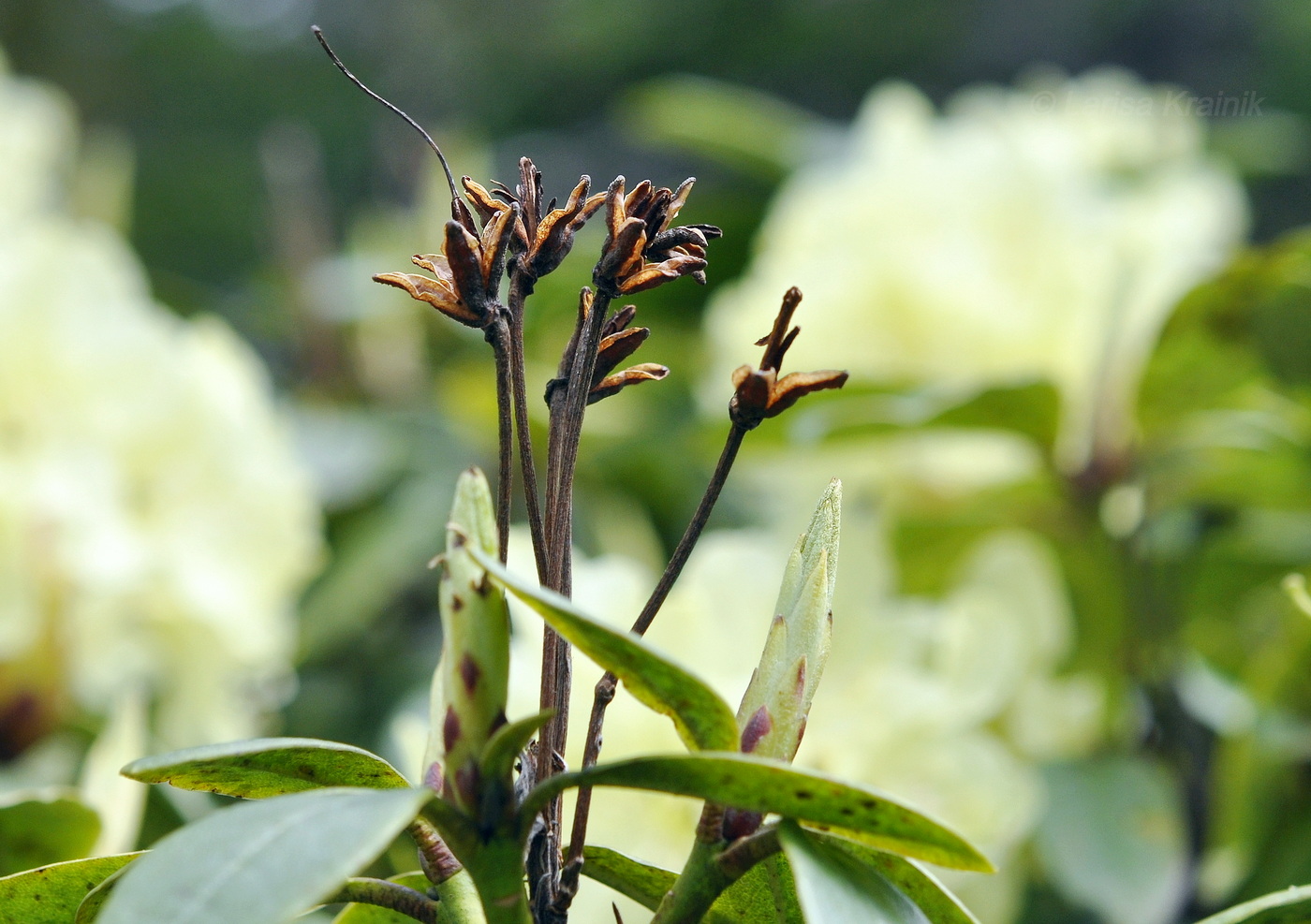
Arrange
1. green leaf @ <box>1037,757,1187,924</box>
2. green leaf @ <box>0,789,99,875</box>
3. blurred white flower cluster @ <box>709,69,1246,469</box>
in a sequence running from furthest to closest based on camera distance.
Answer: blurred white flower cluster @ <box>709,69,1246,469</box> < green leaf @ <box>1037,757,1187,924</box> < green leaf @ <box>0,789,99,875</box>

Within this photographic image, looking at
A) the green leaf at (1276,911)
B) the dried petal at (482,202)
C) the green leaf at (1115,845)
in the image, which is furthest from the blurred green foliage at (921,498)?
the dried petal at (482,202)

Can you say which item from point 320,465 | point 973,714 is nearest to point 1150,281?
point 973,714

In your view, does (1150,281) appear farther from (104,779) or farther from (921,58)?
(921,58)

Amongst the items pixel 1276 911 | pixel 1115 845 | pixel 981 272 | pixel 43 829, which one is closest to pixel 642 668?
pixel 1276 911

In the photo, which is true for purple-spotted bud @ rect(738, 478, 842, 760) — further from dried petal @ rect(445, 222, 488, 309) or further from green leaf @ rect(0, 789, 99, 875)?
green leaf @ rect(0, 789, 99, 875)

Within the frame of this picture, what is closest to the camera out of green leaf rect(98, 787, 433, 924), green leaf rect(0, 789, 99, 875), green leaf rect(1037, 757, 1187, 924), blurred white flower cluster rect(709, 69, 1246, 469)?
green leaf rect(98, 787, 433, 924)

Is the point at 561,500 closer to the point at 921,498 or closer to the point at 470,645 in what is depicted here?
the point at 470,645

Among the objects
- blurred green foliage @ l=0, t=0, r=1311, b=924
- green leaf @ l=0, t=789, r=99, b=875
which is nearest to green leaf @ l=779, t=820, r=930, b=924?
green leaf @ l=0, t=789, r=99, b=875
